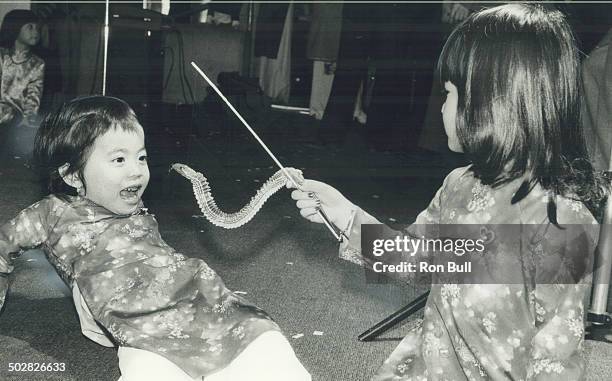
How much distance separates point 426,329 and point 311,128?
12.7ft

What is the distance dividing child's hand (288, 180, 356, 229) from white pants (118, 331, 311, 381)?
0.75ft

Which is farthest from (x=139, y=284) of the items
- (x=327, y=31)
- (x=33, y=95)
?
(x=33, y=95)

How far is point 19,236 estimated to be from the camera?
1379mm

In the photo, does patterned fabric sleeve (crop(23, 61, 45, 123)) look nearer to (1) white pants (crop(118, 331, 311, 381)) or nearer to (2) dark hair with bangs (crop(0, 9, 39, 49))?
(2) dark hair with bangs (crop(0, 9, 39, 49))

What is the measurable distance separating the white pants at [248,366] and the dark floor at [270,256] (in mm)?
220

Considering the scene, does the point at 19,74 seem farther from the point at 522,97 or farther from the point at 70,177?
the point at 522,97

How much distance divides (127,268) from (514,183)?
0.67 metres

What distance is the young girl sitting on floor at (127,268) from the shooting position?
1.26 m

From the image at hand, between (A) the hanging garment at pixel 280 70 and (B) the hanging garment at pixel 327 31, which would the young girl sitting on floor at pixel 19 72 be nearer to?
(B) the hanging garment at pixel 327 31

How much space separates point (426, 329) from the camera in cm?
108

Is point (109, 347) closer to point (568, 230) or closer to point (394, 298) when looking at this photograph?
point (394, 298)

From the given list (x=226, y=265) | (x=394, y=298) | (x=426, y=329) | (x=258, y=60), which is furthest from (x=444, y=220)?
(x=258, y=60)

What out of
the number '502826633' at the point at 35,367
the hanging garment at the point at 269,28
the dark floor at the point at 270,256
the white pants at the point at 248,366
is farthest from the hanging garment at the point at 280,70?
the white pants at the point at 248,366

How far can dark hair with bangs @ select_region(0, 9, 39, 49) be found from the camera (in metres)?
4.20
